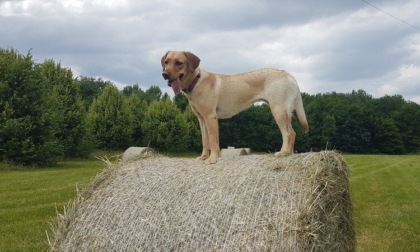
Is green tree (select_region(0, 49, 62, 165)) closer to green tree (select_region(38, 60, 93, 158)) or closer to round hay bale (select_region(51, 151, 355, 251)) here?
green tree (select_region(38, 60, 93, 158))

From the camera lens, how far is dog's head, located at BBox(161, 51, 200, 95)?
4848 mm

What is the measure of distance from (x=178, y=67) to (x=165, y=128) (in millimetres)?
29943

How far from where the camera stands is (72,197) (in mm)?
10930

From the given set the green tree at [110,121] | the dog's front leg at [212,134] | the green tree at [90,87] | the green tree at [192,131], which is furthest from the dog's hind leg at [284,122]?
the green tree at [90,87]

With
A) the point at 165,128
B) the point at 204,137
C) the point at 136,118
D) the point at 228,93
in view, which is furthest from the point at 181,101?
the point at 228,93

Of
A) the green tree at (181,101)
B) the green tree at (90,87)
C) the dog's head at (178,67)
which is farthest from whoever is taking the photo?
the green tree at (90,87)

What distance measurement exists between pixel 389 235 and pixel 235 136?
37.4 metres

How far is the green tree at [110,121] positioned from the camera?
33.5m

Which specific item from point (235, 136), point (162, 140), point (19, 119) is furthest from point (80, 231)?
point (235, 136)

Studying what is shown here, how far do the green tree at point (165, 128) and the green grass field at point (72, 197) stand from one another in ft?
58.9

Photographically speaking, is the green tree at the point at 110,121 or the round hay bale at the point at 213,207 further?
the green tree at the point at 110,121

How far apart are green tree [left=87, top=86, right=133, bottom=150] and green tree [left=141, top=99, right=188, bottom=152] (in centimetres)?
185

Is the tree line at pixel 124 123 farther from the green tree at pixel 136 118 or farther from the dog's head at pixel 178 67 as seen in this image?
the dog's head at pixel 178 67

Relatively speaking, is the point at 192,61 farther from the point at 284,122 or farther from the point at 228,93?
the point at 284,122
